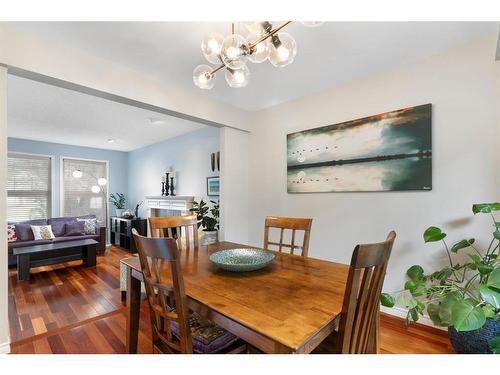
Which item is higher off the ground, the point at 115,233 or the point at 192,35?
the point at 192,35

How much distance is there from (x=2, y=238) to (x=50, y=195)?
4467mm

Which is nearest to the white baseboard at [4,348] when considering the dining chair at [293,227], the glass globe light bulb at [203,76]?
the dining chair at [293,227]

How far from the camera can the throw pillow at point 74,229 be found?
4755mm

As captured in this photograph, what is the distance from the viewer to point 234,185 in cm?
335

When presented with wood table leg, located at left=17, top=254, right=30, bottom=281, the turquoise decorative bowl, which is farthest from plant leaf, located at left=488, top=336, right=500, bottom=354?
wood table leg, located at left=17, top=254, right=30, bottom=281

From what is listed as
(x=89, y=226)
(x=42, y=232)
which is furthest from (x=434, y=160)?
(x=42, y=232)

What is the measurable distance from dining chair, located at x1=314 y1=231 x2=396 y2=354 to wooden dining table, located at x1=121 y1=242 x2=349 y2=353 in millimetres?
50

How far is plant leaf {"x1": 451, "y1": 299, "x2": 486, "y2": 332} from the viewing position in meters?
1.25

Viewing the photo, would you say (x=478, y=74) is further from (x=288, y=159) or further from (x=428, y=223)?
(x=288, y=159)

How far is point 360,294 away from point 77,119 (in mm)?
4341

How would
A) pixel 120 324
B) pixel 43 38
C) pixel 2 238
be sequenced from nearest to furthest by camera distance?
pixel 2 238 < pixel 43 38 < pixel 120 324

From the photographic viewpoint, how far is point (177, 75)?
2.41 m

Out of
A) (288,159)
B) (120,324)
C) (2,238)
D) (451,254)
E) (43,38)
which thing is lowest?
(120,324)
